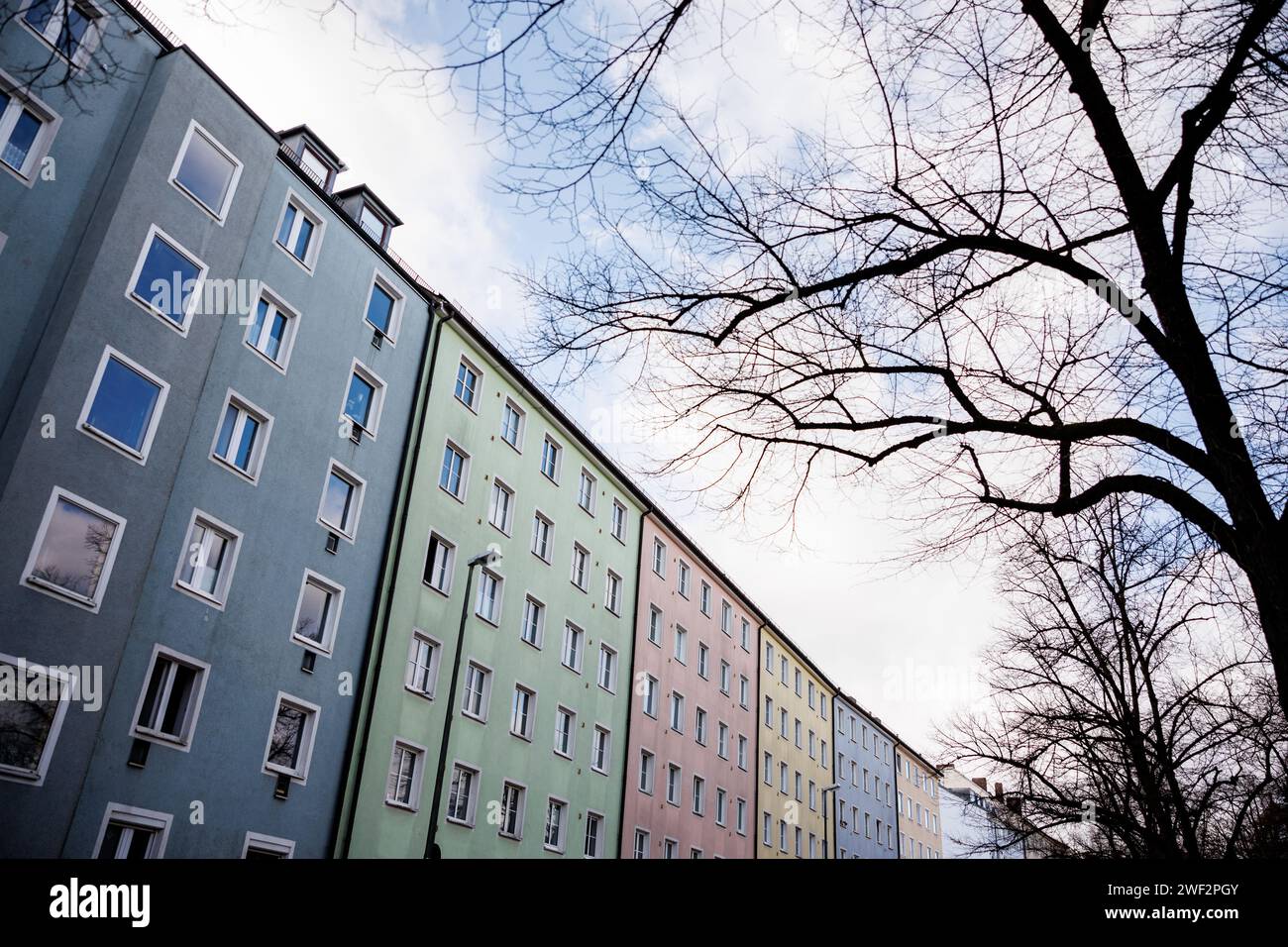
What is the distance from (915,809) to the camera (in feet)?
245

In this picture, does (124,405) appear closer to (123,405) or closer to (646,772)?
(123,405)

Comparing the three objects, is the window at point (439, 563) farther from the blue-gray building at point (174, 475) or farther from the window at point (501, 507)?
the window at point (501, 507)

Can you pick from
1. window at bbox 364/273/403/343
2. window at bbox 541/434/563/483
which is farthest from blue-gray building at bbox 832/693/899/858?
window at bbox 364/273/403/343

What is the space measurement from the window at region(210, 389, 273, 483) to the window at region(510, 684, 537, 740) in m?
11.0

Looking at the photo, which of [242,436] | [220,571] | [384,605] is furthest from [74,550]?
[384,605]

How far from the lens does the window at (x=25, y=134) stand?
16.0 m

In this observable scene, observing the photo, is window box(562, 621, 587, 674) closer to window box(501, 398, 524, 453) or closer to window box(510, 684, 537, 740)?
window box(510, 684, 537, 740)

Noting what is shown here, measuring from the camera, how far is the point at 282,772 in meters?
18.9

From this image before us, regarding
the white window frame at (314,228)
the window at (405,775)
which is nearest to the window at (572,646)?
the window at (405,775)

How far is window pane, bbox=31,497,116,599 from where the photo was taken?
15.3 m

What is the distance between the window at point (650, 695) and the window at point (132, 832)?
20792mm
